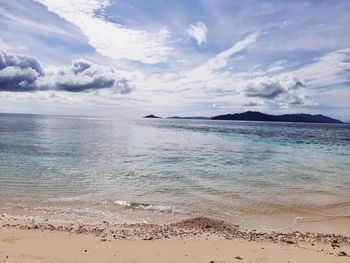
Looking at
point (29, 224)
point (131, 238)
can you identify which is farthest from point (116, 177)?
point (131, 238)

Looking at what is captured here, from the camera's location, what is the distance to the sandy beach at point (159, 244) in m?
9.02

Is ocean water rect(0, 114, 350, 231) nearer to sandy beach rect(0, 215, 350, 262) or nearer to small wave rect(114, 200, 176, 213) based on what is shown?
small wave rect(114, 200, 176, 213)

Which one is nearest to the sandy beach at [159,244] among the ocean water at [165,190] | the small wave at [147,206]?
the ocean water at [165,190]

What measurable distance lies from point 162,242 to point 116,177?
12.7m

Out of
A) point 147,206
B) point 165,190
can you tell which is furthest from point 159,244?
point 165,190

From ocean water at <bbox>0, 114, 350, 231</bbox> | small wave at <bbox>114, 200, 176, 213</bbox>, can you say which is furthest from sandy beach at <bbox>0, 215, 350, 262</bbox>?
small wave at <bbox>114, 200, 176, 213</bbox>

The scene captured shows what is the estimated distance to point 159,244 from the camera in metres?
10.1

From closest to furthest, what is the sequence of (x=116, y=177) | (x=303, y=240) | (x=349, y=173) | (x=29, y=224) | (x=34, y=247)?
(x=34, y=247), (x=303, y=240), (x=29, y=224), (x=116, y=177), (x=349, y=173)

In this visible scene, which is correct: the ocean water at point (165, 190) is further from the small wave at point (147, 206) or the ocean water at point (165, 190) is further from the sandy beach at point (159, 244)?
the sandy beach at point (159, 244)

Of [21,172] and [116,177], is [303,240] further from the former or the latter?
[21,172]

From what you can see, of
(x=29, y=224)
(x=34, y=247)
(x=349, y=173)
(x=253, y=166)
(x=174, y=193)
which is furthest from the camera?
(x=253, y=166)

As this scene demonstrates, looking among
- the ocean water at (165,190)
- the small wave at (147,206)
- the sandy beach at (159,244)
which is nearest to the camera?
the sandy beach at (159,244)

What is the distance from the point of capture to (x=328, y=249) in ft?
33.9

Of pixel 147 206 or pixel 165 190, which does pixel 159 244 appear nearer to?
pixel 147 206
